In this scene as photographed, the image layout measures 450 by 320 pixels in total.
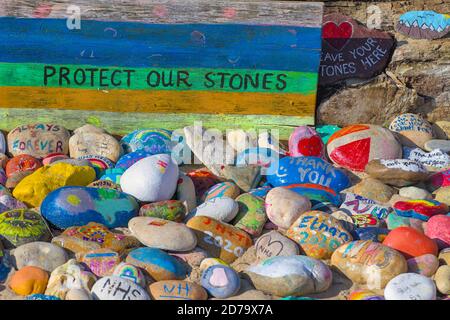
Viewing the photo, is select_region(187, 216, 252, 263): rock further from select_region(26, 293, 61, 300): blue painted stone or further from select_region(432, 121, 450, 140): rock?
select_region(432, 121, 450, 140): rock

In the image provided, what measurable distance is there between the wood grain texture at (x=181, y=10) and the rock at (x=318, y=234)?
1.80 metres

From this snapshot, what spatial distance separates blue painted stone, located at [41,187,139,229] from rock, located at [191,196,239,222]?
0.39m

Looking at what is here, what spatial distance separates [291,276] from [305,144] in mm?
1840

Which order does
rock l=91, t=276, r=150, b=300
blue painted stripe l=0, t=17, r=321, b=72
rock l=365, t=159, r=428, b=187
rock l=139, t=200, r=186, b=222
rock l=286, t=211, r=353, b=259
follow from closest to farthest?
rock l=91, t=276, r=150, b=300 < rock l=286, t=211, r=353, b=259 < rock l=139, t=200, r=186, b=222 < rock l=365, t=159, r=428, b=187 < blue painted stripe l=0, t=17, r=321, b=72

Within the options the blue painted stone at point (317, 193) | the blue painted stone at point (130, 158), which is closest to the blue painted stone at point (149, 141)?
the blue painted stone at point (130, 158)

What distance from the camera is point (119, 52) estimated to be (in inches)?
235

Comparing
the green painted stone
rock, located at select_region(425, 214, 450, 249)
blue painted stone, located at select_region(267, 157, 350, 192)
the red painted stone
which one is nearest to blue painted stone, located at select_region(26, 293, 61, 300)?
the red painted stone

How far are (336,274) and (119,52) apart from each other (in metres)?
2.45

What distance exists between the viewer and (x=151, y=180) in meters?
5.07

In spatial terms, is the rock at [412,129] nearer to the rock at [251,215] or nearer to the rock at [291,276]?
the rock at [251,215]

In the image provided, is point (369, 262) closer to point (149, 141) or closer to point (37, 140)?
point (149, 141)

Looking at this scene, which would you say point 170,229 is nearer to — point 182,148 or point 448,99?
point 182,148

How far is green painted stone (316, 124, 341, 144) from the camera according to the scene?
618 centimetres

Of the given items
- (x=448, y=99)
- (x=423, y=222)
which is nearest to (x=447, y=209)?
(x=423, y=222)
